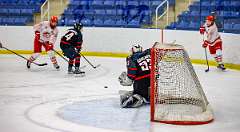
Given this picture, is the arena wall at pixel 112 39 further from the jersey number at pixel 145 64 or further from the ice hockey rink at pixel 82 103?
the jersey number at pixel 145 64

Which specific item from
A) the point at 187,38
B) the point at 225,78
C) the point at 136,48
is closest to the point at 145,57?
the point at 136,48

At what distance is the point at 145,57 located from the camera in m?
6.23

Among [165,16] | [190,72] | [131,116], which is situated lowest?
[131,116]

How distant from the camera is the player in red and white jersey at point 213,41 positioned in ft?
33.8

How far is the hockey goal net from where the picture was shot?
558cm

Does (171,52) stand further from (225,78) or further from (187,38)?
(187,38)

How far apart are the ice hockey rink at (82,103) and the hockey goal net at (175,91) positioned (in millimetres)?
129

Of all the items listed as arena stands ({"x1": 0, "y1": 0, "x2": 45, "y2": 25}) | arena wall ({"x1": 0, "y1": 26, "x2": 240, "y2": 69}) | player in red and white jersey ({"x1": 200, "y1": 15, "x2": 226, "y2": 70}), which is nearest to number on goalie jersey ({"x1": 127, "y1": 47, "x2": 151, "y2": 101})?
player in red and white jersey ({"x1": 200, "y1": 15, "x2": 226, "y2": 70})

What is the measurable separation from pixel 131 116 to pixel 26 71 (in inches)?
182

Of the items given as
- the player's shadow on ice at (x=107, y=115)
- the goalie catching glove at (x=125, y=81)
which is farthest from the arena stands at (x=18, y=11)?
the goalie catching glove at (x=125, y=81)

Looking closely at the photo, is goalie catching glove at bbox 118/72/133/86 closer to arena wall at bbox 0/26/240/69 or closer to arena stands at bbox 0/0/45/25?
arena wall at bbox 0/26/240/69

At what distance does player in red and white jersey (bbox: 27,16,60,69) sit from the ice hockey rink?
0.98 feet

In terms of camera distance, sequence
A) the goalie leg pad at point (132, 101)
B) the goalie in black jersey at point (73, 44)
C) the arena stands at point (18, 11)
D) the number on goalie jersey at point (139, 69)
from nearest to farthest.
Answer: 1. the number on goalie jersey at point (139, 69)
2. the goalie leg pad at point (132, 101)
3. the goalie in black jersey at point (73, 44)
4. the arena stands at point (18, 11)

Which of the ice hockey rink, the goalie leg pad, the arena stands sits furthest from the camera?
the arena stands
